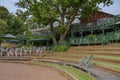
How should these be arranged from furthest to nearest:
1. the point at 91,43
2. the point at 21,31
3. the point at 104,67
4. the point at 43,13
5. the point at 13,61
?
1. the point at 21,31
2. the point at 43,13
3. the point at 91,43
4. the point at 13,61
5. the point at 104,67

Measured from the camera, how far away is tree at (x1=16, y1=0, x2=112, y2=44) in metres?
35.0

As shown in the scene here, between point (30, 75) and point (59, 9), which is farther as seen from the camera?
point (59, 9)

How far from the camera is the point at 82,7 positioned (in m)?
36.4

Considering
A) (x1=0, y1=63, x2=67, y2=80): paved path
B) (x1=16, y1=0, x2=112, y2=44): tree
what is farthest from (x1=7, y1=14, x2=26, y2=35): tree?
(x1=0, y1=63, x2=67, y2=80): paved path

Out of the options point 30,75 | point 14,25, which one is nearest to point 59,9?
point 30,75

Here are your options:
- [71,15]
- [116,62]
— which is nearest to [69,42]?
[71,15]

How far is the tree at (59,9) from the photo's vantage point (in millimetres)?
35031

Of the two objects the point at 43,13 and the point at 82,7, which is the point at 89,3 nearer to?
the point at 82,7

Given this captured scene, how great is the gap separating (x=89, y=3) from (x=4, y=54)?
12.2m

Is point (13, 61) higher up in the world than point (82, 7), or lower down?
lower down

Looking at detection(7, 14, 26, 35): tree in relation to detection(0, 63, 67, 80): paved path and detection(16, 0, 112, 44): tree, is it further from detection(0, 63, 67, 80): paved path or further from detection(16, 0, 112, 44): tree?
detection(0, 63, 67, 80): paved path

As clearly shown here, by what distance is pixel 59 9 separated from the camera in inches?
1471

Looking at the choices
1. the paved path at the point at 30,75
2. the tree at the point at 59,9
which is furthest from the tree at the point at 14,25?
the paved path at the point at 30,75

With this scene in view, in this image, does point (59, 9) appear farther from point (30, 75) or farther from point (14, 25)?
point (14, 25)
